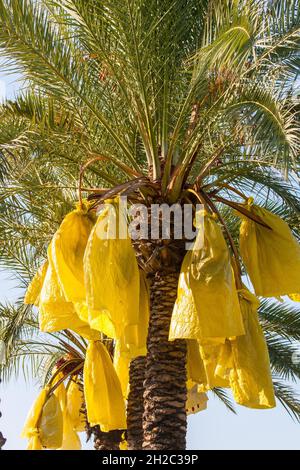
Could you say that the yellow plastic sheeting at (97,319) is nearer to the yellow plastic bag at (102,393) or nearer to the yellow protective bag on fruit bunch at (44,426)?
the yellow plastic bag at (102,393)

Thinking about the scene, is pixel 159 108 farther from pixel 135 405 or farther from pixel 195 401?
pixel 195 401

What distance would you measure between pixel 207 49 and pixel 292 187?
183cm

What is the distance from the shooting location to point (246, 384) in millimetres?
7227

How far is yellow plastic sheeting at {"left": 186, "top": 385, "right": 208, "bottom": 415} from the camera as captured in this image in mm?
10406

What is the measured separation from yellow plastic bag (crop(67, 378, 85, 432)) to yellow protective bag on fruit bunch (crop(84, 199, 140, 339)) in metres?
5.36

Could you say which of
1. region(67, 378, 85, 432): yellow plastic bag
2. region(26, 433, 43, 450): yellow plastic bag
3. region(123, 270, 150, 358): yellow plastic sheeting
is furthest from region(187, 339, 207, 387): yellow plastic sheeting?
region(67, 378, 85, 432): yellow plastic bag

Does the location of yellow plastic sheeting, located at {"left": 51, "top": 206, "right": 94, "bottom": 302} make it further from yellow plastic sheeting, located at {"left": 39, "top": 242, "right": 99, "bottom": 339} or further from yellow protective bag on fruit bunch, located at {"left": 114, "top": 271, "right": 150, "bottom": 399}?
yellow protective bag on fruit bunch, located at {"left": 114, "top": 271, "right": 150, "bottom": 399}

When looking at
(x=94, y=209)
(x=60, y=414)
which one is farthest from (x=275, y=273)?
(x=60, y=414)

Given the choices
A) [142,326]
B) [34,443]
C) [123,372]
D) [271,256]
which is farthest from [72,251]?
[34,443]

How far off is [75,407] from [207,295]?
5.86 metres

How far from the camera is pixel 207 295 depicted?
268 inches

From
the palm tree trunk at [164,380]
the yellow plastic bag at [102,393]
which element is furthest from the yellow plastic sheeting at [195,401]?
the palm tree trunk at [164,380]

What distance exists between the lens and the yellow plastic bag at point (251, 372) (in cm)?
721
